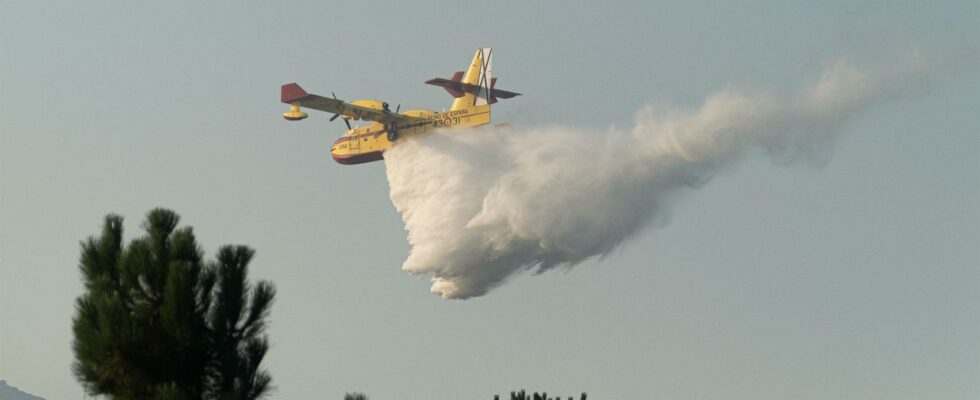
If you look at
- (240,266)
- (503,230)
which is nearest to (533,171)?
(503,230)

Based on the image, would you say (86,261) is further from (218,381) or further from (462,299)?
(462,299)

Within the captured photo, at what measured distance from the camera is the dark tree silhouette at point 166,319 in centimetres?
3322

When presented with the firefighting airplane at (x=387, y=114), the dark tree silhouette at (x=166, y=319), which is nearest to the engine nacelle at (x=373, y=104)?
the firefighting airplane at (x=387, y=114)

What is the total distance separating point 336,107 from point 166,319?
3755 centimetres

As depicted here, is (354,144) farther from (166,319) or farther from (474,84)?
(166,319)

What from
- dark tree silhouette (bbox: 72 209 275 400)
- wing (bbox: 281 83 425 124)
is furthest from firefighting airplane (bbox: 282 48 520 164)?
dark tree silhouette (bbox: 72 209 275 400)

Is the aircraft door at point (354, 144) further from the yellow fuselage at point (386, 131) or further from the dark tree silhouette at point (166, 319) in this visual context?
the dark tree silhouette at point (166, 319)

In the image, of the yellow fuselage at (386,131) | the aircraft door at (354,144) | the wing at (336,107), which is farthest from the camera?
the aircraft door at (354,144)

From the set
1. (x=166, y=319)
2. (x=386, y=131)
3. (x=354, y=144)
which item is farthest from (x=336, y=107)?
(x=166, y=319)

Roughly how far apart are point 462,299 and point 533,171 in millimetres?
5588

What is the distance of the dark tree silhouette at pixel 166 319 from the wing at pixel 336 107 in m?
34.8

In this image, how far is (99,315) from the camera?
33.3m

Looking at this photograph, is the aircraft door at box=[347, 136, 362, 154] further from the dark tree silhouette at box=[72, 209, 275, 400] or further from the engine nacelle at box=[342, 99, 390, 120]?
the dark tree silhouette at box=[72, 209, 275, 400]

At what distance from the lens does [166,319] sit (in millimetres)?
34250
